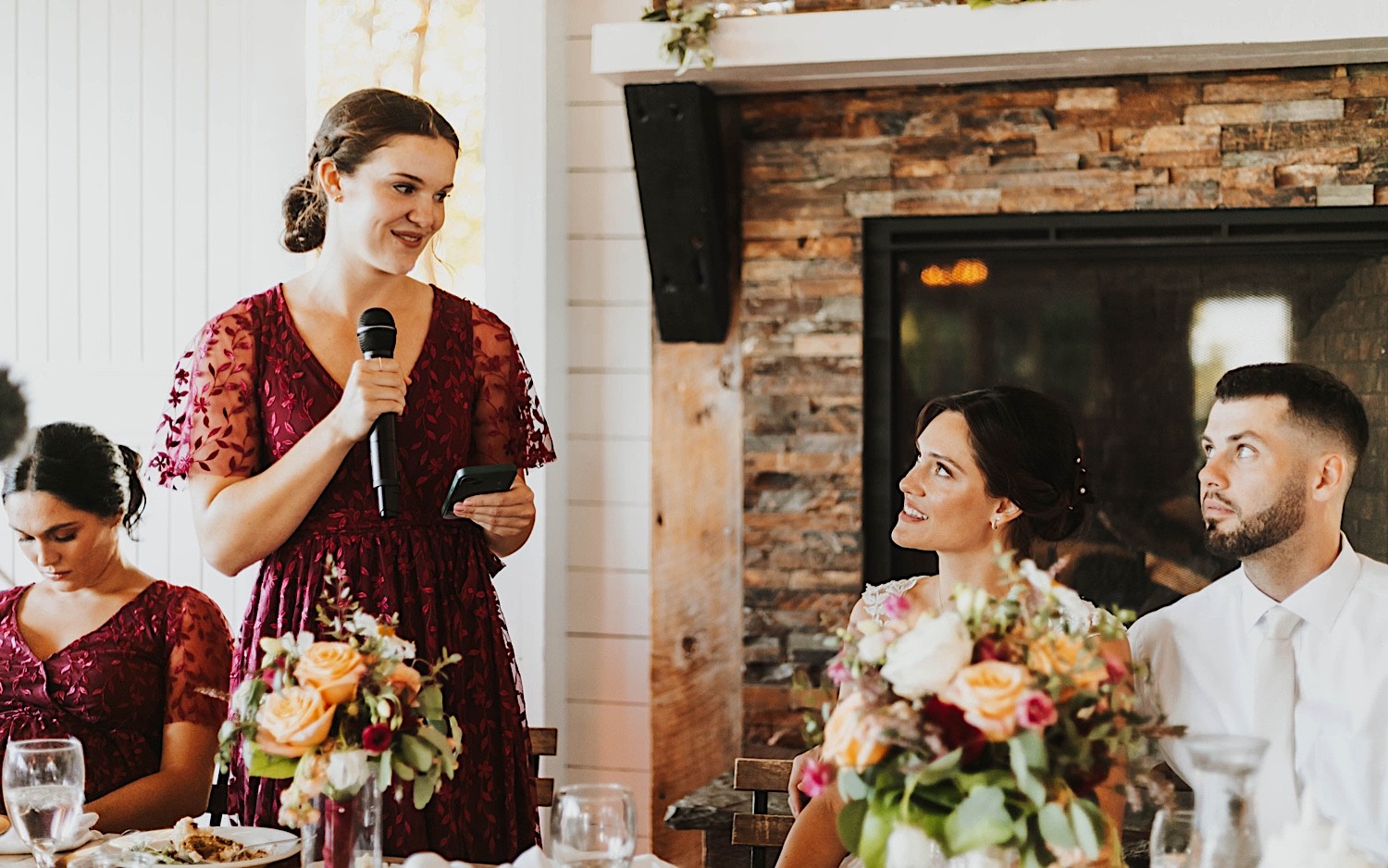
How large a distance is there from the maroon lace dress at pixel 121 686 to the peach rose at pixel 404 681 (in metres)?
0.99

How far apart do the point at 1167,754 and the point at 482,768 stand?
3.03ft

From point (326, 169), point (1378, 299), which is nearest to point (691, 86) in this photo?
point (326, 169)

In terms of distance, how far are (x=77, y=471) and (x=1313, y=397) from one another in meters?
1.83

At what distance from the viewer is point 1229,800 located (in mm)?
1126

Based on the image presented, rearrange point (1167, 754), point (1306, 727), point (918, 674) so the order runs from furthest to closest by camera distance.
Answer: point (1167, 754), point (1306, 727), point (918, 674)

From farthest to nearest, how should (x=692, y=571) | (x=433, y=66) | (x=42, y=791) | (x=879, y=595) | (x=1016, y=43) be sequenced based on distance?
(x=433, y=66) < (x=692, y=571) < (x=1016, y=43) < (x=879, y=595) < (x=42, y=791)

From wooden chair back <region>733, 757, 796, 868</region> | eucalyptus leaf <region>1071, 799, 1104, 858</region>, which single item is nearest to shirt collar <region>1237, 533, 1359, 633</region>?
wooden chair back <region>733, 757, 796, 868</region>

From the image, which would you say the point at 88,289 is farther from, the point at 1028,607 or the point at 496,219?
the point at 1028,607

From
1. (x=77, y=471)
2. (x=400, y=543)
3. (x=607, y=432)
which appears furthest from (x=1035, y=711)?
(x=607, y=432)

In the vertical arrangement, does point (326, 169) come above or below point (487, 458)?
above

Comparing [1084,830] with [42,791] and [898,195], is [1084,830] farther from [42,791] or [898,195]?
[898,195]

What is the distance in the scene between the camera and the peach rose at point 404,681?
54.8 inches

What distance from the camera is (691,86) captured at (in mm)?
3100

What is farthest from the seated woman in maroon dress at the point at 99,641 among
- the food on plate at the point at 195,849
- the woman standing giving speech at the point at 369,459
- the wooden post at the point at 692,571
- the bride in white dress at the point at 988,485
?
the wooden post at the point at 692,571
